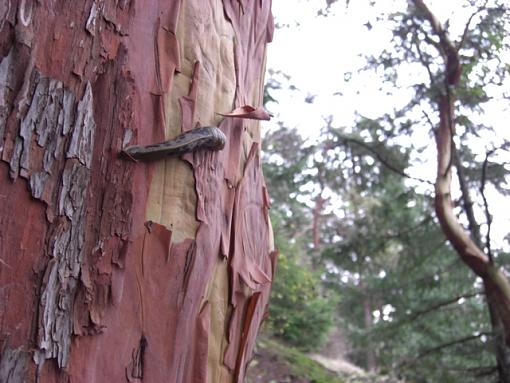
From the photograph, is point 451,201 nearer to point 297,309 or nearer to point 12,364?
point 297,309

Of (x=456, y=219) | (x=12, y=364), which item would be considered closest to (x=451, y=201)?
(x=456, y=219)

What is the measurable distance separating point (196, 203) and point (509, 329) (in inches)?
179

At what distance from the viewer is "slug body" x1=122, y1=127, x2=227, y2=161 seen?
3.66ft

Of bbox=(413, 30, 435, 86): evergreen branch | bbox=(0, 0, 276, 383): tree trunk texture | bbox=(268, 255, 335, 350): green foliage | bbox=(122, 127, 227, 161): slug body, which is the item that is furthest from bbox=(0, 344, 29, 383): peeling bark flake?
bbox=(268, 255, 335, 350): green foliage

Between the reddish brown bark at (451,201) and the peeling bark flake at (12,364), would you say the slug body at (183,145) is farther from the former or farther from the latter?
the reddish brown bark at (451,201)

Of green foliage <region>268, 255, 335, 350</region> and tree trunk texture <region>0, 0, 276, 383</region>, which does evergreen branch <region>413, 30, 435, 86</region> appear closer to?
green foliage <region>268, 255, 335, 350</region>

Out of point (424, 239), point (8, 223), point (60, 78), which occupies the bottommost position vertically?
point (8, 223)

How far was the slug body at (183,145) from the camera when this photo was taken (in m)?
1.12

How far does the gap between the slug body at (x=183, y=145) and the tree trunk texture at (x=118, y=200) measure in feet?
0.06

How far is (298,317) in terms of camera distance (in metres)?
9.70

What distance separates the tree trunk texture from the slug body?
2cm

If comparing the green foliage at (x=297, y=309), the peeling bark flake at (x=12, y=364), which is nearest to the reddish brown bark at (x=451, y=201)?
the green foliage at (x=297, y=309)

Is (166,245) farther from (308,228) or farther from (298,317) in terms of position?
(308,228)

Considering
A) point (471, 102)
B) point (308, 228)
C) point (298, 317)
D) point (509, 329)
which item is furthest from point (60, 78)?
point (308, 228)
